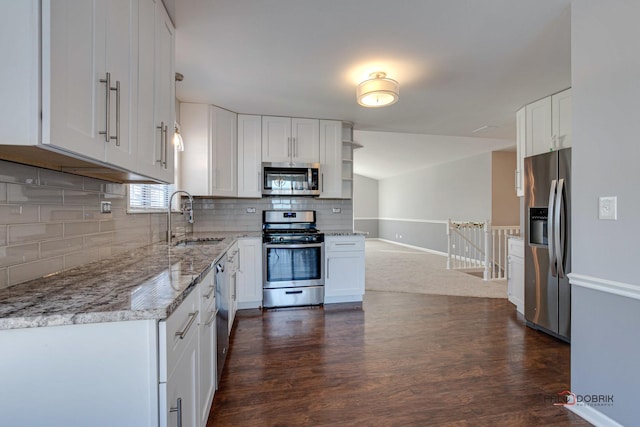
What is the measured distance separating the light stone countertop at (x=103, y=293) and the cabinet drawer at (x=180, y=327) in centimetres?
5

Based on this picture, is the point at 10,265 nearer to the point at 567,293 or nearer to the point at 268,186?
the point at 268,186

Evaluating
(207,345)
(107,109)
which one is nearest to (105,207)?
(107,109)

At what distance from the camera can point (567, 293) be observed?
262 cm

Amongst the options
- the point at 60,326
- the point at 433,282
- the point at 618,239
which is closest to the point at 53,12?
the point at 60,326

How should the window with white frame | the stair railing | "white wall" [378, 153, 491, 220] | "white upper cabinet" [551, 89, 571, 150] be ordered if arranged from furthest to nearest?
1. "white wall" [378, 153, 491, 220]
2. the stair railing
3. "white upper cabinet" [551, 89, 571, 150]
4. the window with white frame

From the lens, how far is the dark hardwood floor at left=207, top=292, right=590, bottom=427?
1.75m

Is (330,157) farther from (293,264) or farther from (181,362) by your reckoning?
(181,362)

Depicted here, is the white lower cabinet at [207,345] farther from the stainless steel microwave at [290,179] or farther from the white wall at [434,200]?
the white wall at [434,200]

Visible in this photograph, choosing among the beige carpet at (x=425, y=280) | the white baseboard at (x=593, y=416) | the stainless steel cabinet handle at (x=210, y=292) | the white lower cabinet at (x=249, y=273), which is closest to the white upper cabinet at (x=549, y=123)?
the beige carpet at (x=425, y=280)

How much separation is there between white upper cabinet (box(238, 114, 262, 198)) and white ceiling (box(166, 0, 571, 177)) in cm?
20

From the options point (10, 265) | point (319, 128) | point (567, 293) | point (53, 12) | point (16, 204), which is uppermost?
point (319, 128)

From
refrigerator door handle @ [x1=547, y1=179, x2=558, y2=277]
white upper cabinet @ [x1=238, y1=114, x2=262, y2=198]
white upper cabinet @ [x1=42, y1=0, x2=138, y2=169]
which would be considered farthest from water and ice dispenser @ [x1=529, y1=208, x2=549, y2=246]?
white upper cabinet @ [x1=42, y1=0, x2=138, y2=169]

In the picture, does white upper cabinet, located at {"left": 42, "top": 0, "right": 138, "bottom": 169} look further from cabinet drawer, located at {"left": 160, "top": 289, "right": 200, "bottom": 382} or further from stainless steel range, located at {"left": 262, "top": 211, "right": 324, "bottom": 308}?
stainless steel range, located at {"left": 262, "top": 211, "right": 324, "bottom": 308}

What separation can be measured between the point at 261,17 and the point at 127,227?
1.65m
